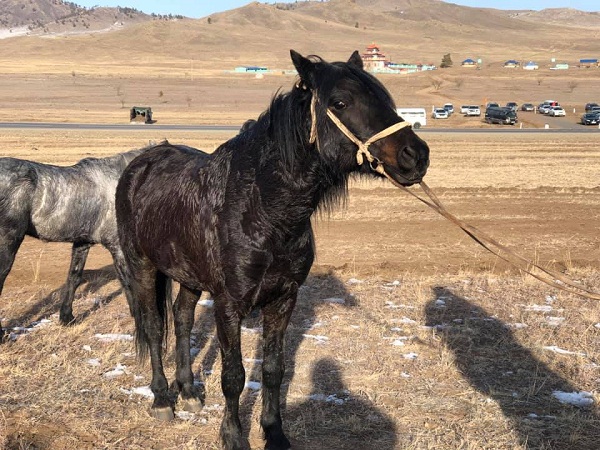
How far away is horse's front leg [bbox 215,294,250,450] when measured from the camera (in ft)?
15.4

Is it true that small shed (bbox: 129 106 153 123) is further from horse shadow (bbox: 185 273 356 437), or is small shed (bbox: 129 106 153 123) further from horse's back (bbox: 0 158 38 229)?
horse's back (bbox: 0 158 38 229)

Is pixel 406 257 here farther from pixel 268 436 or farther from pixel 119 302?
pixel 268 436

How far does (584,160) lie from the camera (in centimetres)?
2714

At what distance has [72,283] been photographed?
805 cm

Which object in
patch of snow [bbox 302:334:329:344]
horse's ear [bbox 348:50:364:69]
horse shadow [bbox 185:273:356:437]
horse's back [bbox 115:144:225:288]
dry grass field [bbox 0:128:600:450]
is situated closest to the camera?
horse's ear [bbox 348:50:364:69]

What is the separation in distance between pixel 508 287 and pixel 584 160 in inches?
803

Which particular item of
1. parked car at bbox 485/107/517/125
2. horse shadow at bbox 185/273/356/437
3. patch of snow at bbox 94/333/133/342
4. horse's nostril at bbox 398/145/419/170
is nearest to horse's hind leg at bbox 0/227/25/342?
patch of snow at bbox 94/333/133/342

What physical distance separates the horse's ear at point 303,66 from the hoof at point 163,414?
3.14m

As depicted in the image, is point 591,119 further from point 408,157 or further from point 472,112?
point 408,157

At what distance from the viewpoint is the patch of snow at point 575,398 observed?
5707mm

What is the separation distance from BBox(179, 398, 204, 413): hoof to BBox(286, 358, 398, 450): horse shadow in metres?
0.81

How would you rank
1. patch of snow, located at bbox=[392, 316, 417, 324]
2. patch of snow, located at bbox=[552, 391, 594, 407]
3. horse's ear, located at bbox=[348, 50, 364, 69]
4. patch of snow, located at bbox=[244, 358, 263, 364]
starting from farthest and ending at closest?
patch of snow, located at bbox=[392, 316, 417, 324]
patch of snow, located at bbox=[244, 358, 263, 364]
patch of snow, located at bbox=[552, 391, 594, 407]
horse's ear, located at bbox=[348, 50, 364, 69]

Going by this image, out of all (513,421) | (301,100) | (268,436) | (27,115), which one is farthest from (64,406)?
(27,115)

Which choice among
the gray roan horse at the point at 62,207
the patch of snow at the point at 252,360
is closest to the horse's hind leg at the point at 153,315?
the patch of snow at the point at 252,360
